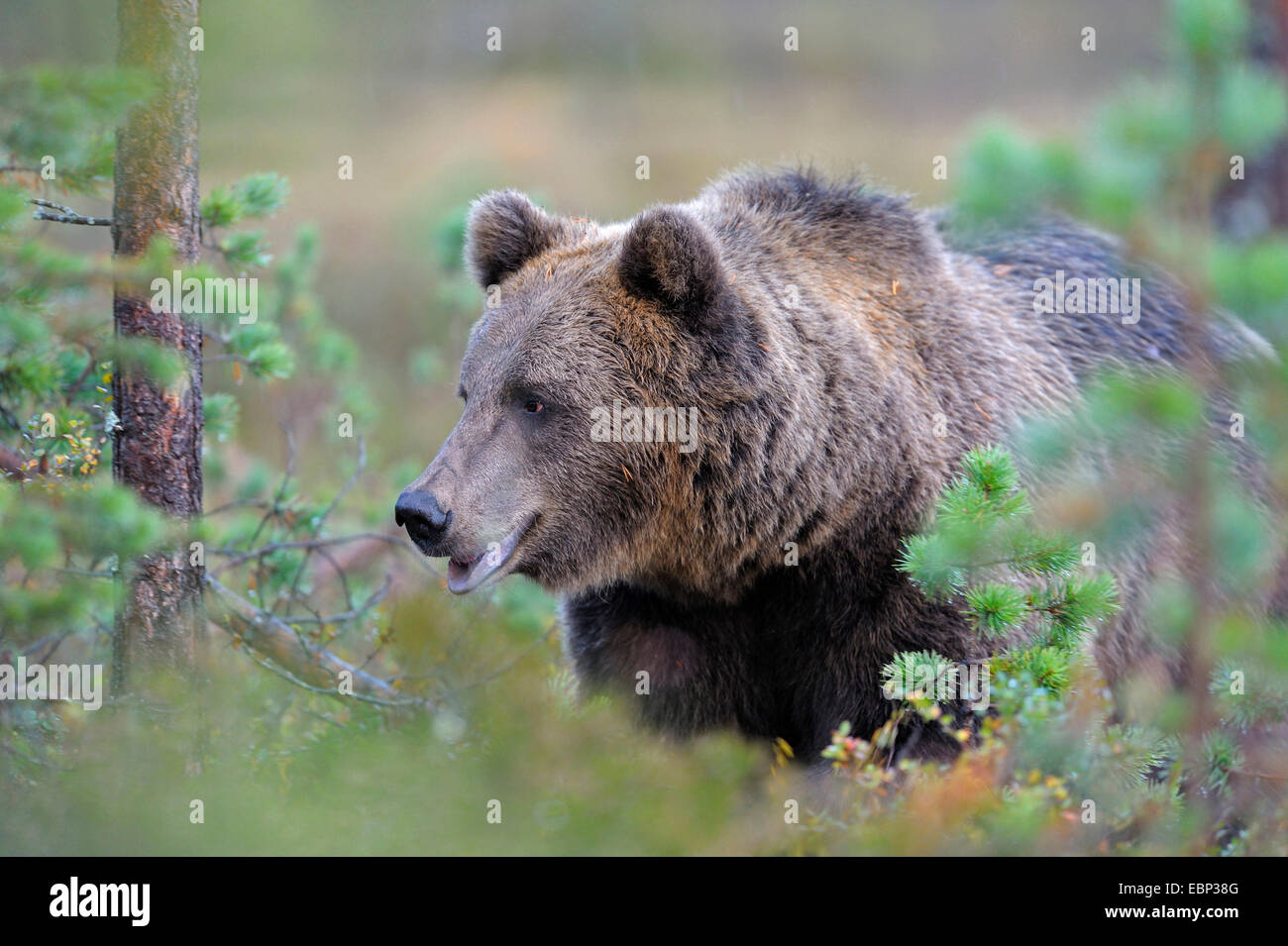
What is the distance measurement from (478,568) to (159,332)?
1.51 m

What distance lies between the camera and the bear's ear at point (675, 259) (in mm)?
4562

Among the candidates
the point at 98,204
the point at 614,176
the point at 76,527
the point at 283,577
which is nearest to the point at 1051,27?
the point at 614,176

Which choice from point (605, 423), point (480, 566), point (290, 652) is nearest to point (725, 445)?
point (605, 423)

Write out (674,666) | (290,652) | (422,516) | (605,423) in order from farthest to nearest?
1. (290,652)
2. (674,666)
3. (605,423)
4. (422,516)

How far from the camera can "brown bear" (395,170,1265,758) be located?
4.66 meters

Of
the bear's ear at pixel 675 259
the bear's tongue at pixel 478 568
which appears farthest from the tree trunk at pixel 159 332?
the bear's ear at pixel 675 259

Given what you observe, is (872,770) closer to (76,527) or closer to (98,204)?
(76,527)

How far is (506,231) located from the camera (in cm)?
527

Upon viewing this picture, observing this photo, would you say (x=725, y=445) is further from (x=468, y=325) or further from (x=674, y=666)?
(x=468, y=325)

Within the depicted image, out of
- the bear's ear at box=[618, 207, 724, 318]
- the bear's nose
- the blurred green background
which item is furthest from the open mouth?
the bear's ear at box=[618, 207, 724, 318]

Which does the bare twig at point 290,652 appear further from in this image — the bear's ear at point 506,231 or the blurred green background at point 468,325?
the bear's ear at point 506,231

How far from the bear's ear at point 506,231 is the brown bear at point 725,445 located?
10 mm

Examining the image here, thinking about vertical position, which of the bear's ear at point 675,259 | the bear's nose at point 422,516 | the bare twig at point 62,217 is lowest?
the bear's nose at point 422,516

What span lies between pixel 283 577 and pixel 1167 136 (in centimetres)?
514
